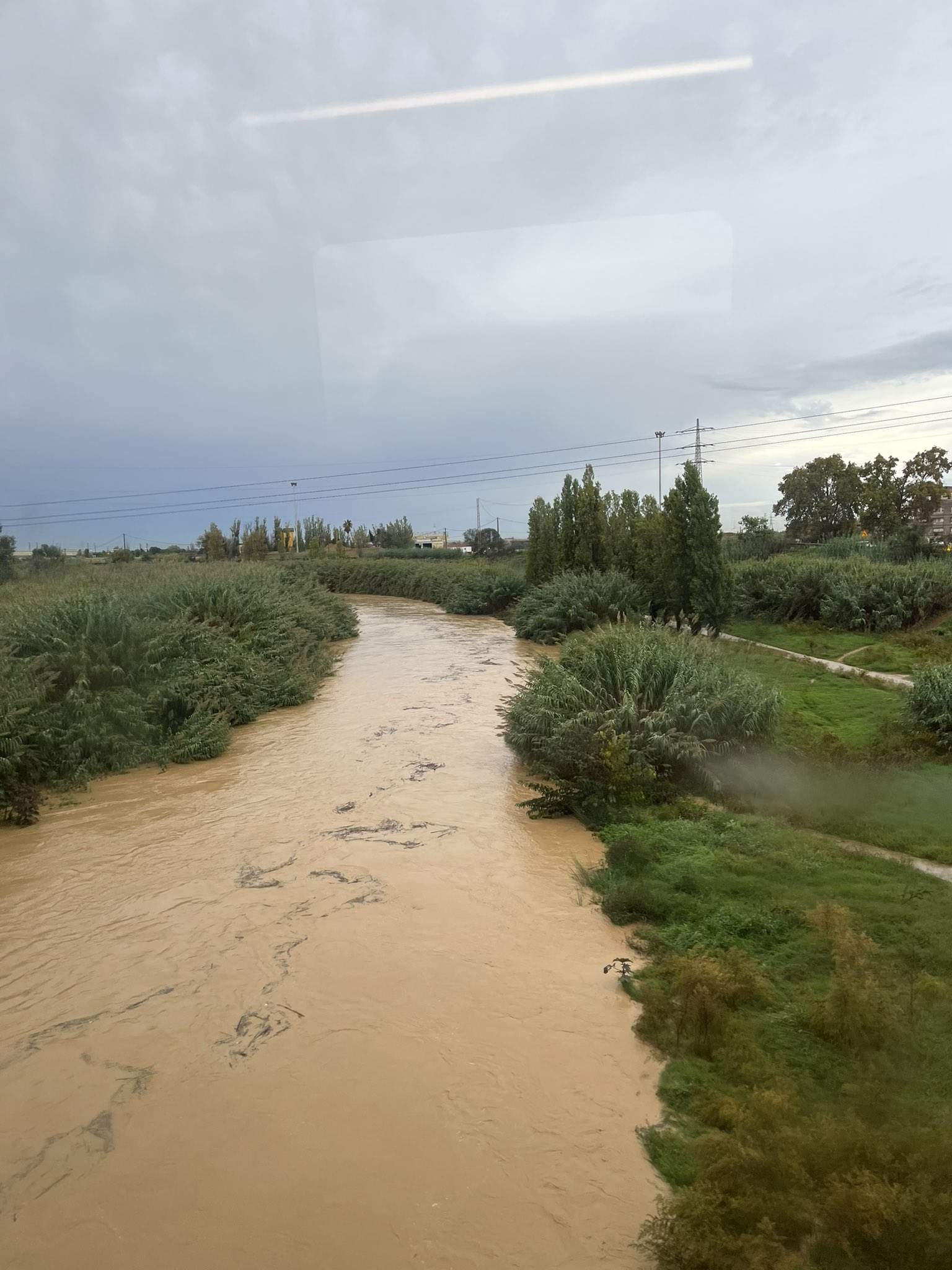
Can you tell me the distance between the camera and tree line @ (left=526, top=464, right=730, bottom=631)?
61.6 ft

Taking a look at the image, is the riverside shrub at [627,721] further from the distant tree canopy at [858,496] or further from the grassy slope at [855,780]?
the distant tree canopy at [858,496]

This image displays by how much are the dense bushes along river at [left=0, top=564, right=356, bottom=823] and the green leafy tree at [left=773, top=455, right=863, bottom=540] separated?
90.6 feet

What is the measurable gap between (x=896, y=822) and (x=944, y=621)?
38.9 feet

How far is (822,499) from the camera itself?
3772 centimetres

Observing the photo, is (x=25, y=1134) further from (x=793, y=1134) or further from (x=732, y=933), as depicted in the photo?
(x=732, y=933)

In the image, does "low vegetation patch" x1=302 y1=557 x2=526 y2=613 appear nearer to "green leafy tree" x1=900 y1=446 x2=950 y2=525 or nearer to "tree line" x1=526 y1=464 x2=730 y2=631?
"tree line" x1=526 y1=464 x2=730 y2=631

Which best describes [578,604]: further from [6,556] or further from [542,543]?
[6,556]

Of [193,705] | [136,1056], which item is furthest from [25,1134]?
[193,705]

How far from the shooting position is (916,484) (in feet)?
103

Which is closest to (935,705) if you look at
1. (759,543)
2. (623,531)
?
(623,531)

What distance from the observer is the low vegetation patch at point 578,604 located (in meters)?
20.8

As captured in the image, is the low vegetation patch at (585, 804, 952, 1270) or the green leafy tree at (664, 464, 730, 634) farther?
the green leafy tree at (664, 464, 730, 634)

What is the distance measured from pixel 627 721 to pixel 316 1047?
4.97m

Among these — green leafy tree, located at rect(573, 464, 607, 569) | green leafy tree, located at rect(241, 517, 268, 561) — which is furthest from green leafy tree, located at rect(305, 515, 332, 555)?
green leafy tree, located at rect(573, 464, 607, 569)
